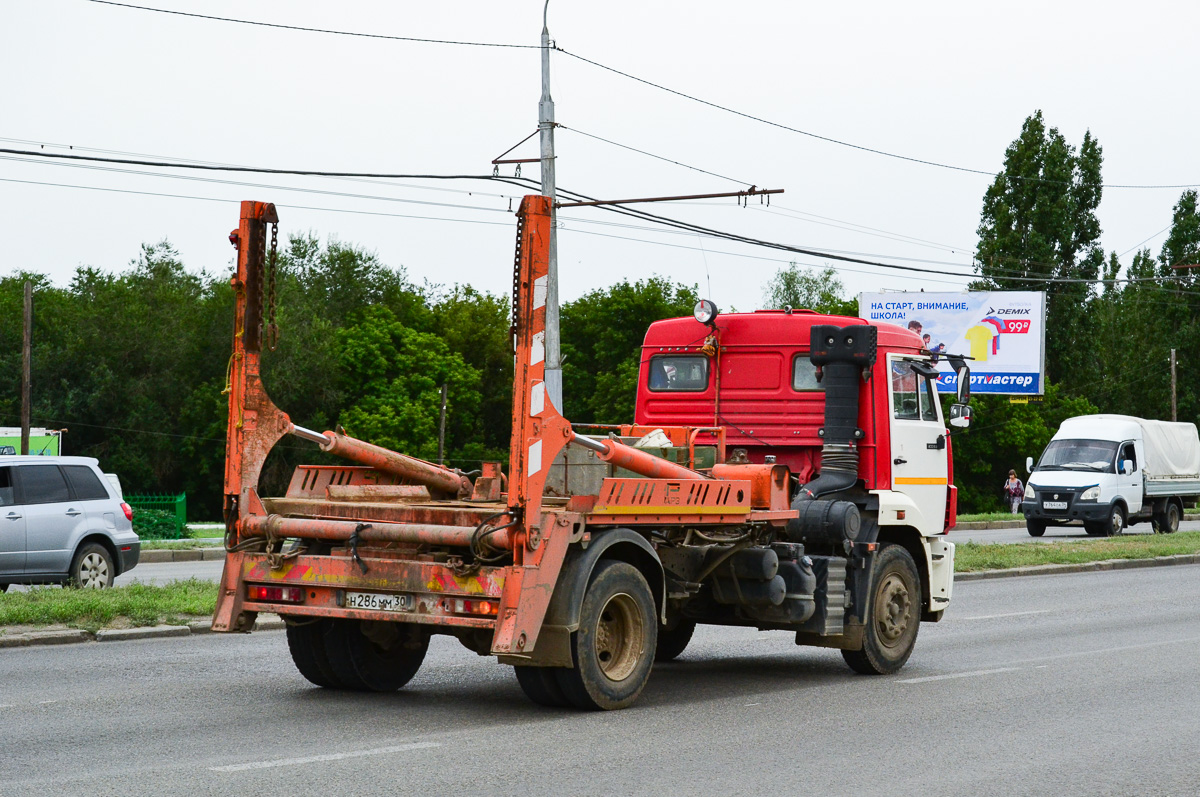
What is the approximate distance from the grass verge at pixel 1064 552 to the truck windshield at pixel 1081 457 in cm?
539

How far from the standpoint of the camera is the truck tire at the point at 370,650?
9.58m

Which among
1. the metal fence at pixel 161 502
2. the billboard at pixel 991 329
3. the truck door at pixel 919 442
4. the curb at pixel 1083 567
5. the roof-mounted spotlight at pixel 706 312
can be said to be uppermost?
the billboard at pixel 991 329

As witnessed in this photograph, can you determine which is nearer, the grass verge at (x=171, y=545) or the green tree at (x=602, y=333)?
the grass verge at (x=171, y=545)

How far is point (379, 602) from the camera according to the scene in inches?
339

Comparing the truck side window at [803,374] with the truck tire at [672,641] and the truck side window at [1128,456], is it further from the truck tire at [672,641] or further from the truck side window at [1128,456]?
the truck side window at [1128,456]

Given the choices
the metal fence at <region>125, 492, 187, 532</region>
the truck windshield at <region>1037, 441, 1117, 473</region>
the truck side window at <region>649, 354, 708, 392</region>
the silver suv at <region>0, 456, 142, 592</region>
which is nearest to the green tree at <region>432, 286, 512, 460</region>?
the metal fence at <region>125, 492, 187, 532</region>

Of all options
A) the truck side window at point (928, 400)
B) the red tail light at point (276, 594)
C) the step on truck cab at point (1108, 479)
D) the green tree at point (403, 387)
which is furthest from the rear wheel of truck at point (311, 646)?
the green tree at point (403, 387)

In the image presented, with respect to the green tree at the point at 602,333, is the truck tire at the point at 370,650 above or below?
below

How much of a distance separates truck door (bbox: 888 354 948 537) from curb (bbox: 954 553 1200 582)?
947 centimetres

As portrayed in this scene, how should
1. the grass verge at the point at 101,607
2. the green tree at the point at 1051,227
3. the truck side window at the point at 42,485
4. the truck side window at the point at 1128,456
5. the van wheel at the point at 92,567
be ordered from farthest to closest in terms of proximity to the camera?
the green tree at the point at 1051,227 < the truck side window at the point at 1128,456 < the van wheel at the point at 92,567 < the truck side window at the point at 42,485 < the grass verge at the point at 101,607

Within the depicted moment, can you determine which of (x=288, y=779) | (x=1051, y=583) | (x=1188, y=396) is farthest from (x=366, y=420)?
(x=288, y=779)

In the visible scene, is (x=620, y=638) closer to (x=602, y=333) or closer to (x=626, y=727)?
(x=626, y=727)

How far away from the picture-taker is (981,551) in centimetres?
2477

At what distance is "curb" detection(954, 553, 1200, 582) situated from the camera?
2162 cm
